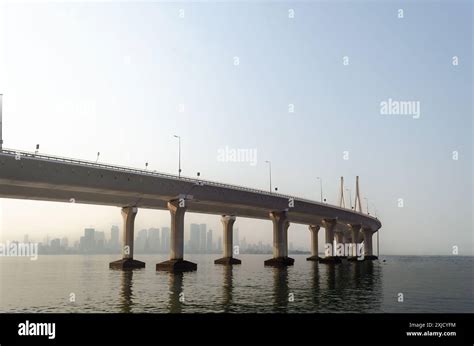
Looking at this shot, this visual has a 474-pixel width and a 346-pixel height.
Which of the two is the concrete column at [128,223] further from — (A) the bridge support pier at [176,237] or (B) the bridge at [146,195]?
(A) the bridge support pier at [176,237]

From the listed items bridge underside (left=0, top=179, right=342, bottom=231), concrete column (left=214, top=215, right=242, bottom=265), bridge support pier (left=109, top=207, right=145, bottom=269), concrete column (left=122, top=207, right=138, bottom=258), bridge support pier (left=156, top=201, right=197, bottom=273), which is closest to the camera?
bridge underside (left=0, top=179, right=342, bottom=231)

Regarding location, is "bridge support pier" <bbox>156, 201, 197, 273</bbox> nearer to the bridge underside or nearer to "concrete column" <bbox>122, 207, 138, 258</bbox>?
the bridge underside

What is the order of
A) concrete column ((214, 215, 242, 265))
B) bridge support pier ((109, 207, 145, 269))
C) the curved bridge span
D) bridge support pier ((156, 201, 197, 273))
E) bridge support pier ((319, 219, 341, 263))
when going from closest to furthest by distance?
the curved bridge span < bridge support pier ((156, 201, 197, 273)) < bridge support pier ((109, 207, 145, 269)) < concrete column ((214, 215, 242, 265)) < bridge support pier ((319, 219, 341, 263))

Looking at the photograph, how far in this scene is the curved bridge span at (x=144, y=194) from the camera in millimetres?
66562

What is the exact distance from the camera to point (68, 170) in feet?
228

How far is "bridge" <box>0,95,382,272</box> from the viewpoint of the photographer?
66625 mm

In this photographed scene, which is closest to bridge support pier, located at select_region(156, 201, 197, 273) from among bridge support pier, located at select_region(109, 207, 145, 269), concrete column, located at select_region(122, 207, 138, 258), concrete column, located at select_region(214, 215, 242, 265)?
concrete column, located at select_region(122, 207, 138, 258)
